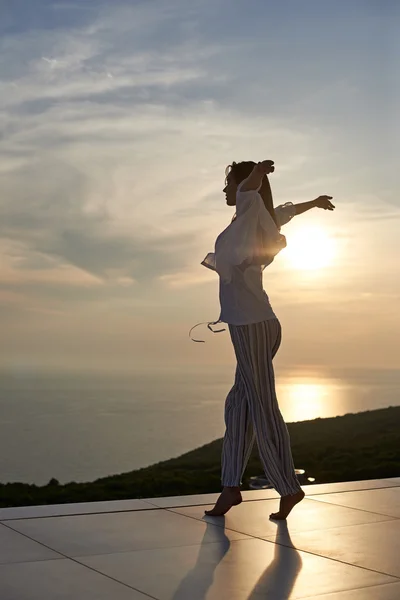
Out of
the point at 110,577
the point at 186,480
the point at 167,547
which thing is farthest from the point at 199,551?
the point at 186,480

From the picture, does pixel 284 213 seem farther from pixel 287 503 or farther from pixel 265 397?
pixel 287 503

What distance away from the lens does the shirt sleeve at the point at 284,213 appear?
398 cm

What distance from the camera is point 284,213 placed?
400 cm

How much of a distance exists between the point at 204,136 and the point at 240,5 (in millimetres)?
1771

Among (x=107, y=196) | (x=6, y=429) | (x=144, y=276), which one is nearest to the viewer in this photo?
(x=107, y=196)

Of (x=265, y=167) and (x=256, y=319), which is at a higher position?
(x=265, y=167)

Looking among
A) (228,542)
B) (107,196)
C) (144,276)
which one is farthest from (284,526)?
(144,276)

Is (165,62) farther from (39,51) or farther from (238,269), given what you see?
(238,269)

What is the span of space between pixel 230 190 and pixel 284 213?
28 cm

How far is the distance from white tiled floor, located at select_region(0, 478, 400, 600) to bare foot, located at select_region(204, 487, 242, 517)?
0.04 metres

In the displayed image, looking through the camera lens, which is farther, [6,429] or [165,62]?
[6,429]

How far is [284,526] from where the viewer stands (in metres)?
3.63

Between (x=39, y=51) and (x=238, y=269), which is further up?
(x=39, y=51)

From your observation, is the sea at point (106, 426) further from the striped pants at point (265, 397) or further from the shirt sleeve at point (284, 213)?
the striped pants at point (265, 397)
